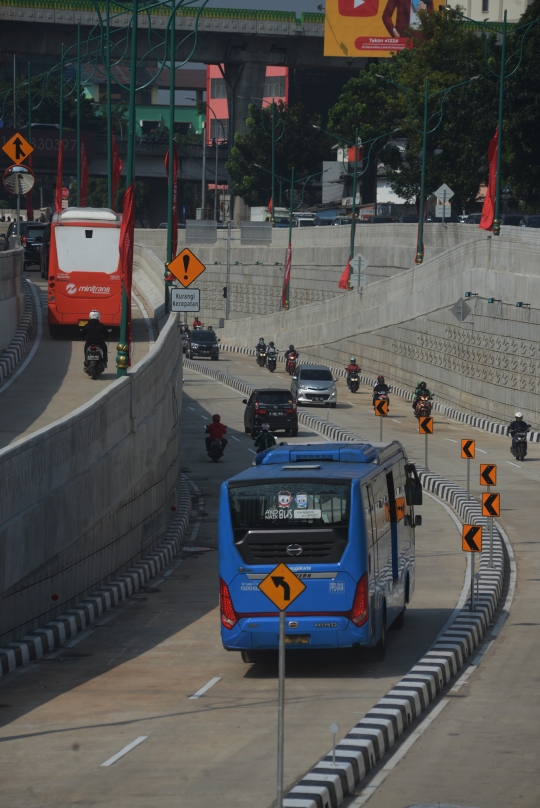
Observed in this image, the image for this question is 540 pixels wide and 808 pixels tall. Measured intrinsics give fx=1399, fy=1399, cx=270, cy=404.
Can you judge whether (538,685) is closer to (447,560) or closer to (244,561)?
(244,561)

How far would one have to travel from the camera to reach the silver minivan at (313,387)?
176 feet

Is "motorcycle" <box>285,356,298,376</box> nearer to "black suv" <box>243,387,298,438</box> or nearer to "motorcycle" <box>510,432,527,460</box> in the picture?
"black suv" <box>243,387,298,438</box>

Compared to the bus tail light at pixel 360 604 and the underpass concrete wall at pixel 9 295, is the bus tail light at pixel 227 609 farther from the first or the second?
the underpass concrete wall at pixel 9 295

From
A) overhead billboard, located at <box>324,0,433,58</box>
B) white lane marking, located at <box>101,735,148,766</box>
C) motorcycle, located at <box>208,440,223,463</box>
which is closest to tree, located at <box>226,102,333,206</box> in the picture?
overhead billboard, located at <box>324,0,433,58</box>

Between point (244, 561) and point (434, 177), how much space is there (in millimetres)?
59696

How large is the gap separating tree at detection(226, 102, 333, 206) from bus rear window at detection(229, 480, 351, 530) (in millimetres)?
89934

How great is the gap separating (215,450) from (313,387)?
11.9 m

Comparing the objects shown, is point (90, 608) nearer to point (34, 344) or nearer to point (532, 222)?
point (34, 344)

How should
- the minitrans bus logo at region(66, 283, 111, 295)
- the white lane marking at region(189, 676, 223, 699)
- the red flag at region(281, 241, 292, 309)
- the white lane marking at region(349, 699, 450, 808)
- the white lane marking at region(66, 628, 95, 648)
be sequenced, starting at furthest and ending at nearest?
the red flag at region(281, 241, 292, 309), the minitrans bus logo at region(66, 283, 111, 295), the white lane marking at region(66, 628, 95, 648), the white lane marking at region(189, 676, 223, 699), the white lane marking at region(349, 699, 450, 808)

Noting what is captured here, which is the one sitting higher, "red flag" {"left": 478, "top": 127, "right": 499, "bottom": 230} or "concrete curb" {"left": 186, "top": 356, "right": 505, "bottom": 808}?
"red flag" {"left": 478, "top": 127, "right": 499, "bottom": 230}

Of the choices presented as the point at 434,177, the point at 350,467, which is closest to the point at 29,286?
the point at 434,177

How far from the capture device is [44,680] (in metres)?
17.6

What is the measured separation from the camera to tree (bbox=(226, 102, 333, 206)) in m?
108

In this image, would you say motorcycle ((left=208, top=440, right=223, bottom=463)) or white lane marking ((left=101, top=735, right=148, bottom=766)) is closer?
white lane marking ((left=101, top=735, right=148, bottom=766))
